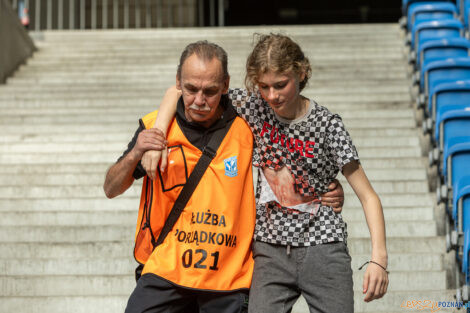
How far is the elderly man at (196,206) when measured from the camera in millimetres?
2297

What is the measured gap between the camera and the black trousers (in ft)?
7.51

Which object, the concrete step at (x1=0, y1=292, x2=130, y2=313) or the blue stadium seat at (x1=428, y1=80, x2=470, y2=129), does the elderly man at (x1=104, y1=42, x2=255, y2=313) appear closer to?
the concrete step at (x1=0, y1=292, x2=130, y2=313)

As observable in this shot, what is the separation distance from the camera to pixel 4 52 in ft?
28.2

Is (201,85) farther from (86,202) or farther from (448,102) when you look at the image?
(448,102)

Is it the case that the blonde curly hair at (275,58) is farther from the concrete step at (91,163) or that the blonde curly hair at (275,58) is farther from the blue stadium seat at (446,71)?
the blue stadium seat at (446,71)

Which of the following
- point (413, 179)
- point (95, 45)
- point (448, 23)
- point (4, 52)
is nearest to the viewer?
point (413, 179)

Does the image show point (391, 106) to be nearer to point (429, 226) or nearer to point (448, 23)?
point (448, 23)

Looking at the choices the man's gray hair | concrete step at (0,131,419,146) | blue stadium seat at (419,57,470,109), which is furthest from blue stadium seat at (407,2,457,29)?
the man's gray hair

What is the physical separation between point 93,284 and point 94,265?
21 centimetres

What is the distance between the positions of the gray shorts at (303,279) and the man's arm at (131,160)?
515 mm

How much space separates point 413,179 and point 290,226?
3342 mm

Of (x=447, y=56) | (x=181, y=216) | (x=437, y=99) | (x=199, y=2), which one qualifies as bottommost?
(x=181, y=216)

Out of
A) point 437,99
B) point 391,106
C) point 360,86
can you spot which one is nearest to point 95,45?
point 360,86

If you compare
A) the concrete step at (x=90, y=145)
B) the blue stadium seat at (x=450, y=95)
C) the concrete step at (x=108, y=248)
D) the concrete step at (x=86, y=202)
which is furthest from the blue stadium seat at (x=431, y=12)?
the concrete step at (x=108, y=248)
